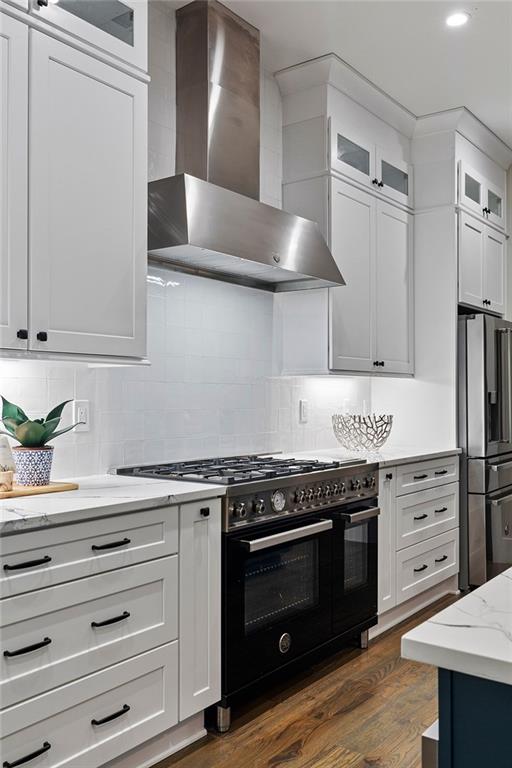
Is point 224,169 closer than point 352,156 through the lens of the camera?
Yes

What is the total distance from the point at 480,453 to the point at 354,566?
1490mm

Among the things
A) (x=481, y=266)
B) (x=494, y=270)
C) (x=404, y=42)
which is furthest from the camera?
(x=494, y=270)

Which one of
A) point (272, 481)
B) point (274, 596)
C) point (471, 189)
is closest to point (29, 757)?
point (274, 596)

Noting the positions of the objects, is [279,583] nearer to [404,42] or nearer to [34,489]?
[34,489]

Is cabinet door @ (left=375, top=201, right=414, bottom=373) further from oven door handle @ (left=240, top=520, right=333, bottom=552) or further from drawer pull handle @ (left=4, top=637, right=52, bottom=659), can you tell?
drawer pull handle @ (left=4, top=637, right=52, bottom=659)

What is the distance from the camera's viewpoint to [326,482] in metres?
3.16

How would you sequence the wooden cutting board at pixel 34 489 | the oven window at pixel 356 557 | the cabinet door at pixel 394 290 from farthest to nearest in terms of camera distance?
1. the cabinet door at pixel 394 290
2. the oven window at pixel 356 557
3. the wooden cutting board at pixel 34 489

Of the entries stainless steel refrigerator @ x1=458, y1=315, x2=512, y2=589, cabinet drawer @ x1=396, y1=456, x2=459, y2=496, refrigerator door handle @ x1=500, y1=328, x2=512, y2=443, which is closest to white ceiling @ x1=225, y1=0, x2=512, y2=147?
stainless steel refrigerator @ x1=458, y1=315, x2=512, y2=589

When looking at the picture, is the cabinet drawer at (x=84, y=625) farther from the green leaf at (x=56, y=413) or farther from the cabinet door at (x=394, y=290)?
the cabinet door at (x=394, y=290)

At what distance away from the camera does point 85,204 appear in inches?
92.7

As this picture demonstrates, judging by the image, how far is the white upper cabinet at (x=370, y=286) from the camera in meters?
3.89

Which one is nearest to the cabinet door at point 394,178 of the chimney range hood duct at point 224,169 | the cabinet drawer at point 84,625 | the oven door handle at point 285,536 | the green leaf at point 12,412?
the chimney range hood duct at point 224,169

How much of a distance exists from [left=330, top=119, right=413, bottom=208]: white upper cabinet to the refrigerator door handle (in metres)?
1.14

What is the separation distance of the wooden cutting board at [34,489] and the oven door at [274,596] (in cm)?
61
